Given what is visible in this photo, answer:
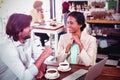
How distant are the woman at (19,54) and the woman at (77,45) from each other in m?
0.44

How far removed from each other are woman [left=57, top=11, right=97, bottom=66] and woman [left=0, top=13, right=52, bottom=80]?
1.44 feet

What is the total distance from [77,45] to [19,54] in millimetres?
646

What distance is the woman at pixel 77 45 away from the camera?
1.88 meters

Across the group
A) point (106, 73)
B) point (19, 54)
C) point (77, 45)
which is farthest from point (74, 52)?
point (19, 54)

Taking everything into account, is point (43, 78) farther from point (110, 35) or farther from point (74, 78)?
point (110, 35)

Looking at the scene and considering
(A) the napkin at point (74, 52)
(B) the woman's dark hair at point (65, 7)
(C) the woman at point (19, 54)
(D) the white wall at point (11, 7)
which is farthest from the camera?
(B) the woman's dark hair at point (65, 7)

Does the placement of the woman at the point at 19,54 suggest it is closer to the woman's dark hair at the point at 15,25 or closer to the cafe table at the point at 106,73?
the woman's dark hair at the point at 15,25

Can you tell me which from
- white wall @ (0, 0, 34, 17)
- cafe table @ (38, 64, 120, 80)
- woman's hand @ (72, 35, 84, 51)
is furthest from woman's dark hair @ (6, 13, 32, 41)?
woman's hand @ (72, 35, 84, 51)

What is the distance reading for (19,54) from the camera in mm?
1474

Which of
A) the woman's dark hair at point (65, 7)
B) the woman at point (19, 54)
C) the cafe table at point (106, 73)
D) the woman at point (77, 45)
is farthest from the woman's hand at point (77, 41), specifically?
the woman's dark hair at point (65, 7)

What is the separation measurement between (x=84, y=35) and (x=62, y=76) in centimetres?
65

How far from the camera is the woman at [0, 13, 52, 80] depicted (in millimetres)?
1334

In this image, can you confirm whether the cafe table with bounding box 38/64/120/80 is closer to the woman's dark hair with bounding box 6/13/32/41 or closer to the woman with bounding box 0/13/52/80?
the woman with bounding box 0/13/52/80

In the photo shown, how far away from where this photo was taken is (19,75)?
133cm
